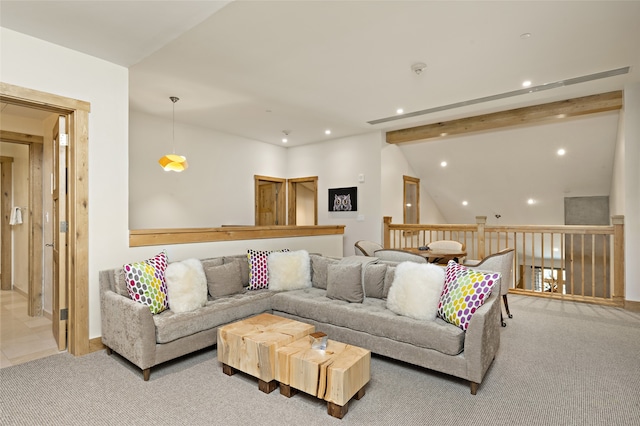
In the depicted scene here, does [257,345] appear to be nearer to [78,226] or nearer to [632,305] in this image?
[78,226]

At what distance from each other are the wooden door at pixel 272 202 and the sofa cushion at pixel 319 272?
382 centimetres

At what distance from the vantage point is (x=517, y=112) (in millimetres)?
5230

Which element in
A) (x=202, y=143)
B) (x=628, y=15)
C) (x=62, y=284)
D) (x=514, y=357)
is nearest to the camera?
(x=628, y=15)

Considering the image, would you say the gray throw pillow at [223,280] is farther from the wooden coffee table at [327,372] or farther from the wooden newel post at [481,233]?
the wooden newel post at [481,233]

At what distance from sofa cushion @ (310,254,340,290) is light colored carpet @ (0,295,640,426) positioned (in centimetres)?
115

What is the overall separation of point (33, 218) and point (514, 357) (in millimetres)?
5796

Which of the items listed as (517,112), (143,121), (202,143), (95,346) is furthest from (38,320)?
(517,112)

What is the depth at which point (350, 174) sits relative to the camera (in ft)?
22.5

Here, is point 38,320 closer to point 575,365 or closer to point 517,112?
point 575,365

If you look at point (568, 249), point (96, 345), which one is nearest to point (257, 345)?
point (96, 345)

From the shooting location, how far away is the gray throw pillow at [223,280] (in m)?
3.41

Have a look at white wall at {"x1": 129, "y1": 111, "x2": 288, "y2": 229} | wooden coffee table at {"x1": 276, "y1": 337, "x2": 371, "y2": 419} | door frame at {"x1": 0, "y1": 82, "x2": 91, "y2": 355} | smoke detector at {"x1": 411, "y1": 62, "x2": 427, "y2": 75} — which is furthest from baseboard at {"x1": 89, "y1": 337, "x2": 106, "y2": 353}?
smoke detector at {"x1": 411, "y1": 62, "x2": 427, "y2": 75}

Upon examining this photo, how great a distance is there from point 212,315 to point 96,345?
3.80ft

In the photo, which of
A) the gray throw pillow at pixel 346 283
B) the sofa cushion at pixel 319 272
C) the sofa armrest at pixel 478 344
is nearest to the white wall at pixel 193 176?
the sofa cushion at pixel 319 272
